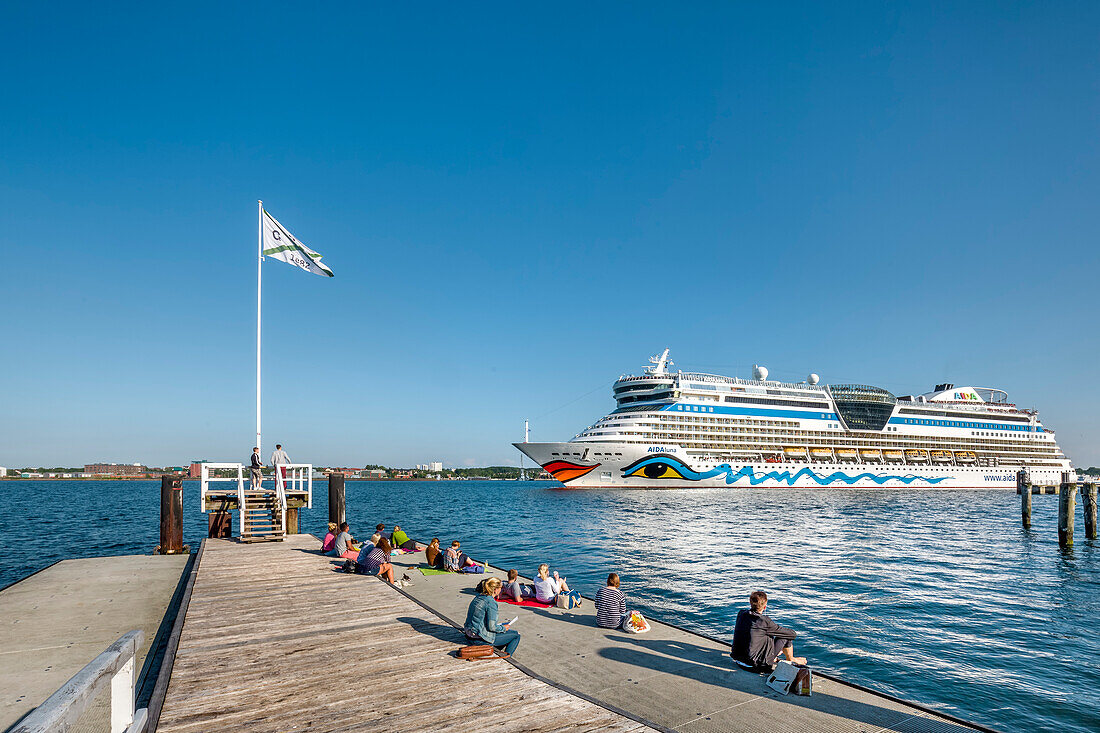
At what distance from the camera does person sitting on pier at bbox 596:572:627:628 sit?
10.3 meters

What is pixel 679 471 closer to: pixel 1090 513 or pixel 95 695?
pixel 1090 513

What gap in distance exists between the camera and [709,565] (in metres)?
22.3

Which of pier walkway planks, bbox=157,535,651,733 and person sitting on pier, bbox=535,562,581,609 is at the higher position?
pier walkway planks, bbox=157,535,651,733

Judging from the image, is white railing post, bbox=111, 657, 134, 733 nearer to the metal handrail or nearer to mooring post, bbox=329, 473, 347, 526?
the metal handrail

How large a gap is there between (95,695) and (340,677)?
189 inches

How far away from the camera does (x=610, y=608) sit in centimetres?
1041

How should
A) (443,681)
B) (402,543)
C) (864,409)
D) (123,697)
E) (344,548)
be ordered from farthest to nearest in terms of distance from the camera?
(864,409)
(402,543)
(344,548)
(443,681)
(123,697)

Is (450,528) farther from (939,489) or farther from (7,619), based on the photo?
(939,489)

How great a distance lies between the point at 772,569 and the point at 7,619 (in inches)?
865

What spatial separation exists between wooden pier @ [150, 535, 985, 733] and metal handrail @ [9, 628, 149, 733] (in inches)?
94.6

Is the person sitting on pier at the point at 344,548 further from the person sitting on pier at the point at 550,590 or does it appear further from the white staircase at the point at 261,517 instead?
the person sitting on pier at the point at 550,590

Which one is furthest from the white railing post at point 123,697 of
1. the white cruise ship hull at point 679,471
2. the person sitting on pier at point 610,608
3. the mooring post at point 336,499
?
the white cruise ship hull at point 679,471

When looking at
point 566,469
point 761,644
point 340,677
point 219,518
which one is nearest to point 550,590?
point 761,644

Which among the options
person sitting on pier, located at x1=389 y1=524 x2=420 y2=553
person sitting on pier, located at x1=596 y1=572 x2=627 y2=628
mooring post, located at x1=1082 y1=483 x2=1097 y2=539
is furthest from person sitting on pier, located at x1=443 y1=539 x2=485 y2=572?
mooring post, located at x1=1082 y1=483 x2=1097 y2=539
